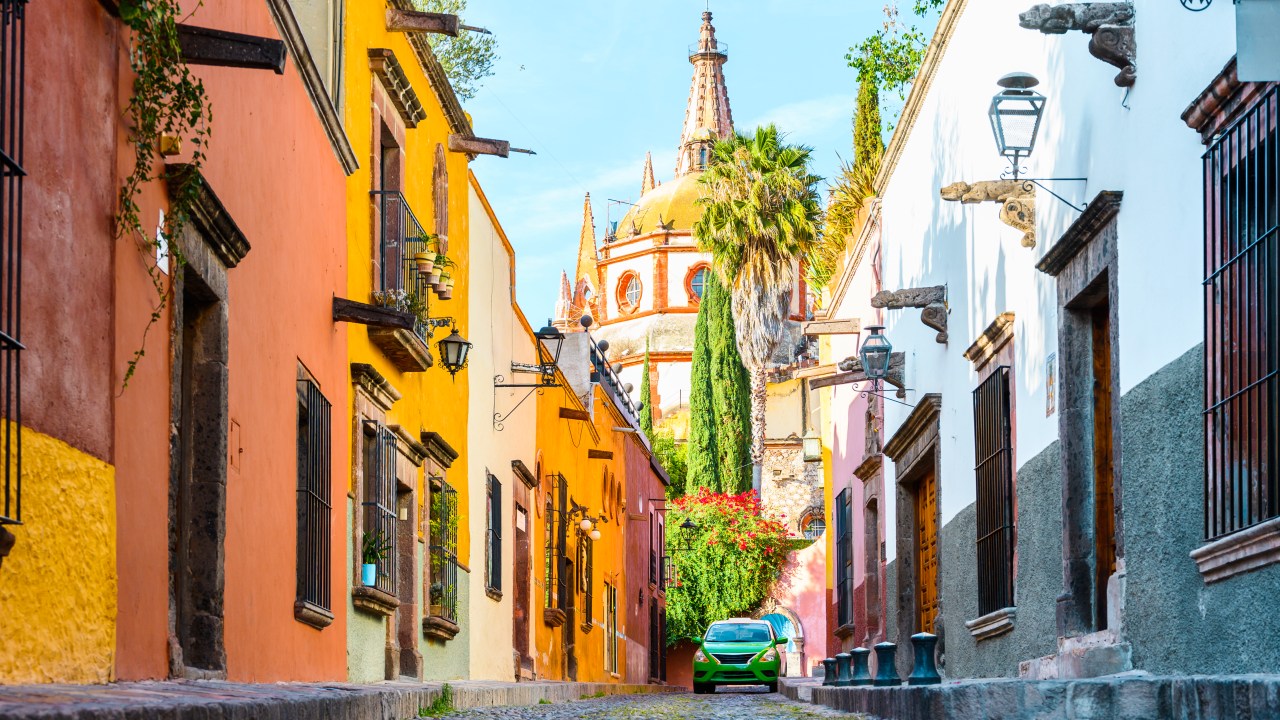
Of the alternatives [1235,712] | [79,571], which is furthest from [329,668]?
[1235,712]

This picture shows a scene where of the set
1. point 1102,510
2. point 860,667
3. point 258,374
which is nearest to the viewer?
point 258,374

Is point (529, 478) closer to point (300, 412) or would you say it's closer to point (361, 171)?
point (361, 171)

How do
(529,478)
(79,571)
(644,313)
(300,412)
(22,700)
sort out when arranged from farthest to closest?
(644,313), (529,478), (300,412), (79,571), (22,700)

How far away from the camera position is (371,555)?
13117 mm

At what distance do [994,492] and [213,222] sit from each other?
7123mm

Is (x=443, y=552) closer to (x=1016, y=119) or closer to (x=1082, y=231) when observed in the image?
(x=1016, y=119)

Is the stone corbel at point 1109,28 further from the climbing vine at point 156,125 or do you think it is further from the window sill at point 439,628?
the window sill at point 439,628

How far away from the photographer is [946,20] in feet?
48.8

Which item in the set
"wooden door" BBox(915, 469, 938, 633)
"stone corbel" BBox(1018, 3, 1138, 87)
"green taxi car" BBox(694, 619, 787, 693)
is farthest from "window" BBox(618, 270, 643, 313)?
"stone corbel" BBox(1018, 3, 1138, 87)

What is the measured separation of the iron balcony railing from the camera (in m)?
14.1

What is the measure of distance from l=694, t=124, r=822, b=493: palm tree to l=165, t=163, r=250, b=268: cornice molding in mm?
37419

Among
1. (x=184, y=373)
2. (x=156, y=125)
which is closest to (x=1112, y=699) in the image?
(x=156, y=125)

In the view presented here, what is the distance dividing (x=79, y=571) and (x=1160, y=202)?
5482mm

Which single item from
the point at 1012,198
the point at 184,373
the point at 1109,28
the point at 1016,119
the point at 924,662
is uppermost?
the point at 1016,119
